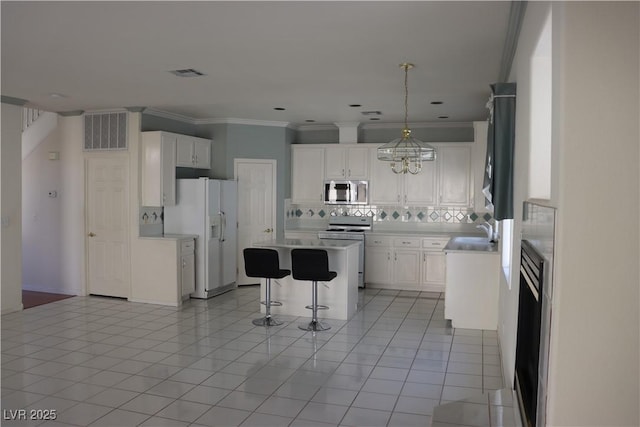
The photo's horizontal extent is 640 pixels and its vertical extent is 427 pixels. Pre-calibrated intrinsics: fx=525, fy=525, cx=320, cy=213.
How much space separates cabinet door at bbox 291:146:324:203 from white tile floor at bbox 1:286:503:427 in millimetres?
2551

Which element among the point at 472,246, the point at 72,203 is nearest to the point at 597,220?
the point at 472,246

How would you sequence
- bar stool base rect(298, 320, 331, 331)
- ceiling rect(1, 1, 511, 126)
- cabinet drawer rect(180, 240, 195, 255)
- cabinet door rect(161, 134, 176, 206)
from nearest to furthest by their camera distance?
ceiling rect(1, 1, 511, 126)
bar stool base rect(298, 320, 331, 331)
cabinet drawer rect(180, 240, 195, 255)
cabinet door rect(161, 134, 176, 206)

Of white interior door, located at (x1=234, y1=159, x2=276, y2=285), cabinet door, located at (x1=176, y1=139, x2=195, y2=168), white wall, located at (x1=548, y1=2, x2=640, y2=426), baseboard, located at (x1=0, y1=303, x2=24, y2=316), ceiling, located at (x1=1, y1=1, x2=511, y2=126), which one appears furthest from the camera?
white interior door, located at (x1=234, y1=159, x2=276, y2=285)

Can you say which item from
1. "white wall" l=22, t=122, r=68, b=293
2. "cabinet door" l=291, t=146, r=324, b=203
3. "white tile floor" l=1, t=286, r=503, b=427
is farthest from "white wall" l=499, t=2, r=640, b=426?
"white wall" l=22, t=122, r=68, b=293

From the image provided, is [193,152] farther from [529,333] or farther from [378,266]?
[529,333]

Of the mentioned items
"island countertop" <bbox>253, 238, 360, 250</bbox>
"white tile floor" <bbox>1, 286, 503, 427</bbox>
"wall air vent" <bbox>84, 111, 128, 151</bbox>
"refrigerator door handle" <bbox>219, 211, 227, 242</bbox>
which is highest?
"wall air vent" <bbox>84, 111, 128, 151</bbox>

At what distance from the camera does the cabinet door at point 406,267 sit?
26.1 ft

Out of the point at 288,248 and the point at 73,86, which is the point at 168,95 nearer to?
the point at 73,86

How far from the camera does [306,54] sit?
437cm

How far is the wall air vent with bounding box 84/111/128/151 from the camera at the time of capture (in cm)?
716

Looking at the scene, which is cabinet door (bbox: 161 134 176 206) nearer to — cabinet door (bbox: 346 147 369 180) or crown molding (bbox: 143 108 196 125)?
crown molding (bbox: 143 108 196 125)

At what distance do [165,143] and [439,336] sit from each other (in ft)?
14.2

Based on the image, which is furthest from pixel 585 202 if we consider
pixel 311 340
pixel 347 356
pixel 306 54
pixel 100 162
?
pixel 100 162

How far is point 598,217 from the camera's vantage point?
1712 mm
